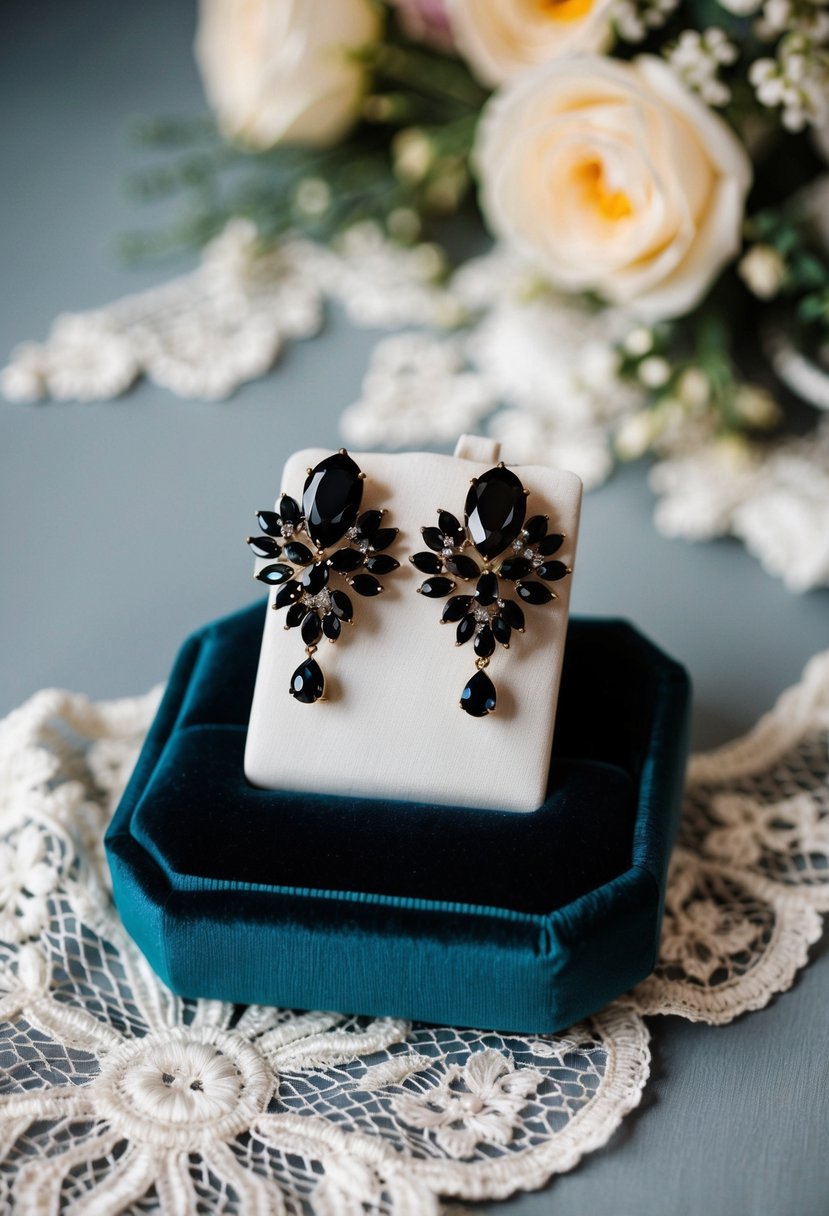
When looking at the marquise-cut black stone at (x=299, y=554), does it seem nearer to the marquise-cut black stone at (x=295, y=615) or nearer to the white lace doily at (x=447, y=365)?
the marquise-cut black stone at (x=295, y=615)

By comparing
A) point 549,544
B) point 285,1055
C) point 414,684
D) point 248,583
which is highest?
point 549,544

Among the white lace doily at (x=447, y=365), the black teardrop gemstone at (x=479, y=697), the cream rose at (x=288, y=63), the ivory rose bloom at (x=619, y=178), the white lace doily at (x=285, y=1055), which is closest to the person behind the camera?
the white lace doily at (x=285, y=1055)

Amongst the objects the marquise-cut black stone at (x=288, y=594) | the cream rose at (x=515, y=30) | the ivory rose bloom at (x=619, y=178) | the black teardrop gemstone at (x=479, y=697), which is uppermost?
the cream rose at (x=515, y=30)

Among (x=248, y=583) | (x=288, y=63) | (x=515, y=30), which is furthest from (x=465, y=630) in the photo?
(x=288, y=63)

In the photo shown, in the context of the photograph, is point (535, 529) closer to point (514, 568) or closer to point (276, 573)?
point (514, 568)

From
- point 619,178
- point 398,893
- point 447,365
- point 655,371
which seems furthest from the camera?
point 447,365

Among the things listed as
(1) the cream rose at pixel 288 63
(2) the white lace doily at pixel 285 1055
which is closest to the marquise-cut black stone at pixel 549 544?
(2) the white lace doily at pixel 285 1055
